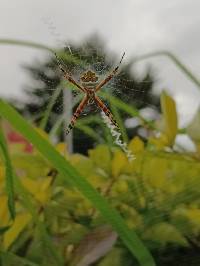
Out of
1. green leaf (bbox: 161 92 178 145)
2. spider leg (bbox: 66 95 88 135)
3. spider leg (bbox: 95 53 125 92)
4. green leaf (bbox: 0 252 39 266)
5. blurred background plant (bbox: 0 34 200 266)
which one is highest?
spider leg (bbox: 95 53 125 92)

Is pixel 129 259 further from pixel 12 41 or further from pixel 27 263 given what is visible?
pixel 12 41

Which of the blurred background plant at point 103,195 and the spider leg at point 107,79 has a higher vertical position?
the spider leg at point 107,79

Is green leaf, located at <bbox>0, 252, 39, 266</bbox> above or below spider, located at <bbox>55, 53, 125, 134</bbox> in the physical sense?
below

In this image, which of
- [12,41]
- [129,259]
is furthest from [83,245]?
[12,41]

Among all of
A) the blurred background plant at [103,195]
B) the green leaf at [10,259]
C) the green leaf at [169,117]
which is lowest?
the green leaf at [10,259]

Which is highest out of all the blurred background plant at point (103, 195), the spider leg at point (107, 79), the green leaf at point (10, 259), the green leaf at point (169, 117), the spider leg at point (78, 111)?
the spider leg at point (107, 79)

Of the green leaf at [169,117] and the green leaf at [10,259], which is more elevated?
the green leaf at [169,117]

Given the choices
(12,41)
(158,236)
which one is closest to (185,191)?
(158,236)
